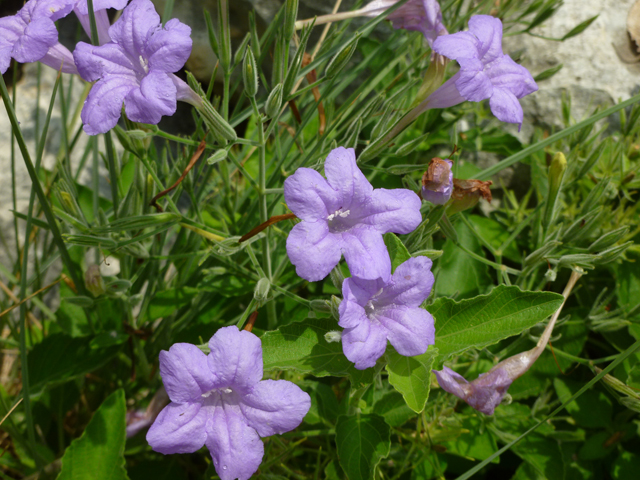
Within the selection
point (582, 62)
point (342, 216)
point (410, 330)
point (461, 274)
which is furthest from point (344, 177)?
point (582, 62)

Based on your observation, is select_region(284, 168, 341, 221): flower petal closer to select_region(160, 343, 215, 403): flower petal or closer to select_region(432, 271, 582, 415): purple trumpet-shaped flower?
select_region(160, 343, 215, 403): flower petal

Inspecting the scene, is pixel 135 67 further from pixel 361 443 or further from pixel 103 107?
pixel 361 443

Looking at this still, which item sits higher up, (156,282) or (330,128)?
(330,128)

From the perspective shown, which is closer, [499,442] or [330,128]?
[330,128]

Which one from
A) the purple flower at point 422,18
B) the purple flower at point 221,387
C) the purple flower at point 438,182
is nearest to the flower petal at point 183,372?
the purple flower at point 221,387

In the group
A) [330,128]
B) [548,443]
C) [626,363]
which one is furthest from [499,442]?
[330,128]

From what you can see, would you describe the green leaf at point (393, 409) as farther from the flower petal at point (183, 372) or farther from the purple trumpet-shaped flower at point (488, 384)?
the flower petal at point (183, 372)

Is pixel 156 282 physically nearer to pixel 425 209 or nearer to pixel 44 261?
pixel 44 261
